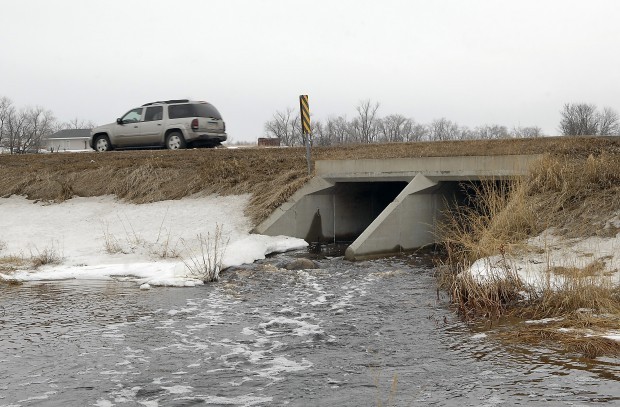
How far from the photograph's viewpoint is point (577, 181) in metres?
13.1

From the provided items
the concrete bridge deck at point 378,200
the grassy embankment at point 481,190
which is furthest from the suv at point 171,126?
the concrete bridge deck at point 378,200

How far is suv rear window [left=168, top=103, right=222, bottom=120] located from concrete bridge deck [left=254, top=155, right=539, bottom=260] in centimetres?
572

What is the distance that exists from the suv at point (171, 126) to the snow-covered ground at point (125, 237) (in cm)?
314

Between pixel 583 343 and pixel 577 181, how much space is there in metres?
6.41

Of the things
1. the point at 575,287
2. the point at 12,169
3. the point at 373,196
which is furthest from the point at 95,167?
the point at 575,287

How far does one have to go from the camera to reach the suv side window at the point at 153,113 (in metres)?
21.8

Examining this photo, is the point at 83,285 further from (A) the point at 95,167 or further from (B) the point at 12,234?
(A) the point at 95,167

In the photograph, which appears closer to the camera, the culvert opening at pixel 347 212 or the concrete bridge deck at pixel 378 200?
the concrete bridge deck at pixel 378 200

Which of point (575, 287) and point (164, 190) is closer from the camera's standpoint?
point (575, 287)

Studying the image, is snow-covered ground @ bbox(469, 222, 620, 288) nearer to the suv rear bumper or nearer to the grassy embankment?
the grassy embankment

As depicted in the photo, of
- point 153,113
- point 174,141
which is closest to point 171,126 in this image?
point 174,141

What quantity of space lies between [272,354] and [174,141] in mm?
15422

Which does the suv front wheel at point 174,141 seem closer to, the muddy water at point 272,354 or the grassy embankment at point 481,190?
the grassy embankment at point 481,190

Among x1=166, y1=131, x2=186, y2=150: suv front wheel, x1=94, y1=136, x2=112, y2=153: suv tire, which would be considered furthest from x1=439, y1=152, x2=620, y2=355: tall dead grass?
x1=94, y1=136, x2=112, y2=153: suv tire
